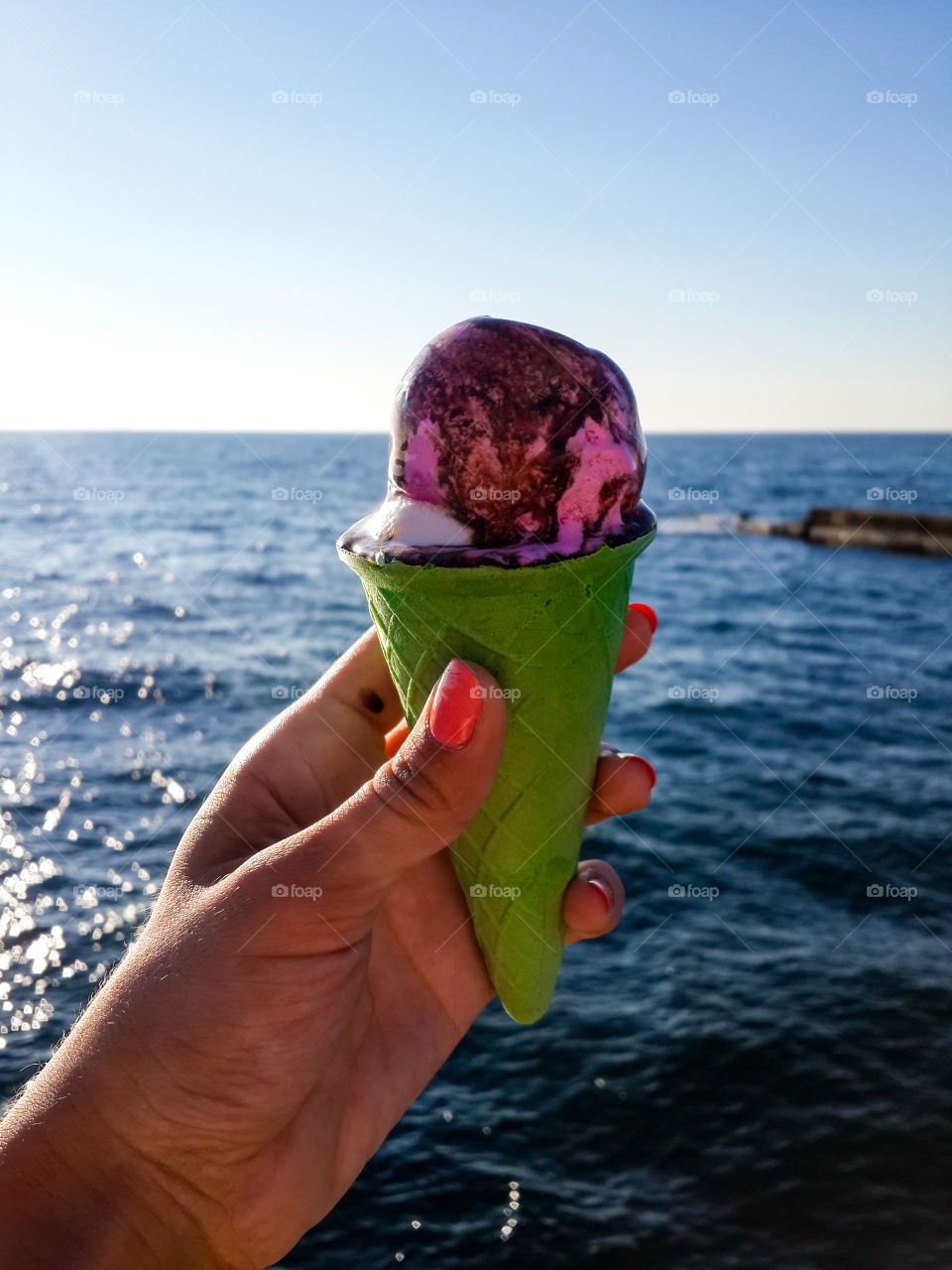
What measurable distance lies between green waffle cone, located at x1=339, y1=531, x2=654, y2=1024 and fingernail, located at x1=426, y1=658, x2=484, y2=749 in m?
0.14

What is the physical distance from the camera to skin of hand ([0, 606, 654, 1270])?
1930 mm

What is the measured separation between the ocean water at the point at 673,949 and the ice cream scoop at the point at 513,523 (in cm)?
483

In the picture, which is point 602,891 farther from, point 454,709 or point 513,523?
point 513,523

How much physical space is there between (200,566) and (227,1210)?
28.2m

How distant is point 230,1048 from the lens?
6.73 feet

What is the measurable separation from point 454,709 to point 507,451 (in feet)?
1.74

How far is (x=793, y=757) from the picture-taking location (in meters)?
12.5

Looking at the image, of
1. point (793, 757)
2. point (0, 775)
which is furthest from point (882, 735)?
point (0, 775)

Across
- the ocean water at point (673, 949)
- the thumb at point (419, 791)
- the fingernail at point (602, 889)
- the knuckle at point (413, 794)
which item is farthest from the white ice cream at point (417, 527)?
the ocean water at point (673, 949)

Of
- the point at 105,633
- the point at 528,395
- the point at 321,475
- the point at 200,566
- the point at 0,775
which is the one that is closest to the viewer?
the point at 528,395

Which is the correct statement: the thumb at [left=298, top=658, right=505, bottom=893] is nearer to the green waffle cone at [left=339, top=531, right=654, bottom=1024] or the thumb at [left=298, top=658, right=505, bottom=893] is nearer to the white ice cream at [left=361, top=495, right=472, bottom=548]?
the green waffle cone at [left=339, top=531, right=654, bottom=1024]

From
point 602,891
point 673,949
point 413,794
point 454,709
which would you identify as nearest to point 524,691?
point 454,709

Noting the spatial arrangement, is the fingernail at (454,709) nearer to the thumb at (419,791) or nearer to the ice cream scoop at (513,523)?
the thumb at (419,791)

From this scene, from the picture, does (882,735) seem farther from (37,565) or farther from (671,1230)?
(37,565)
